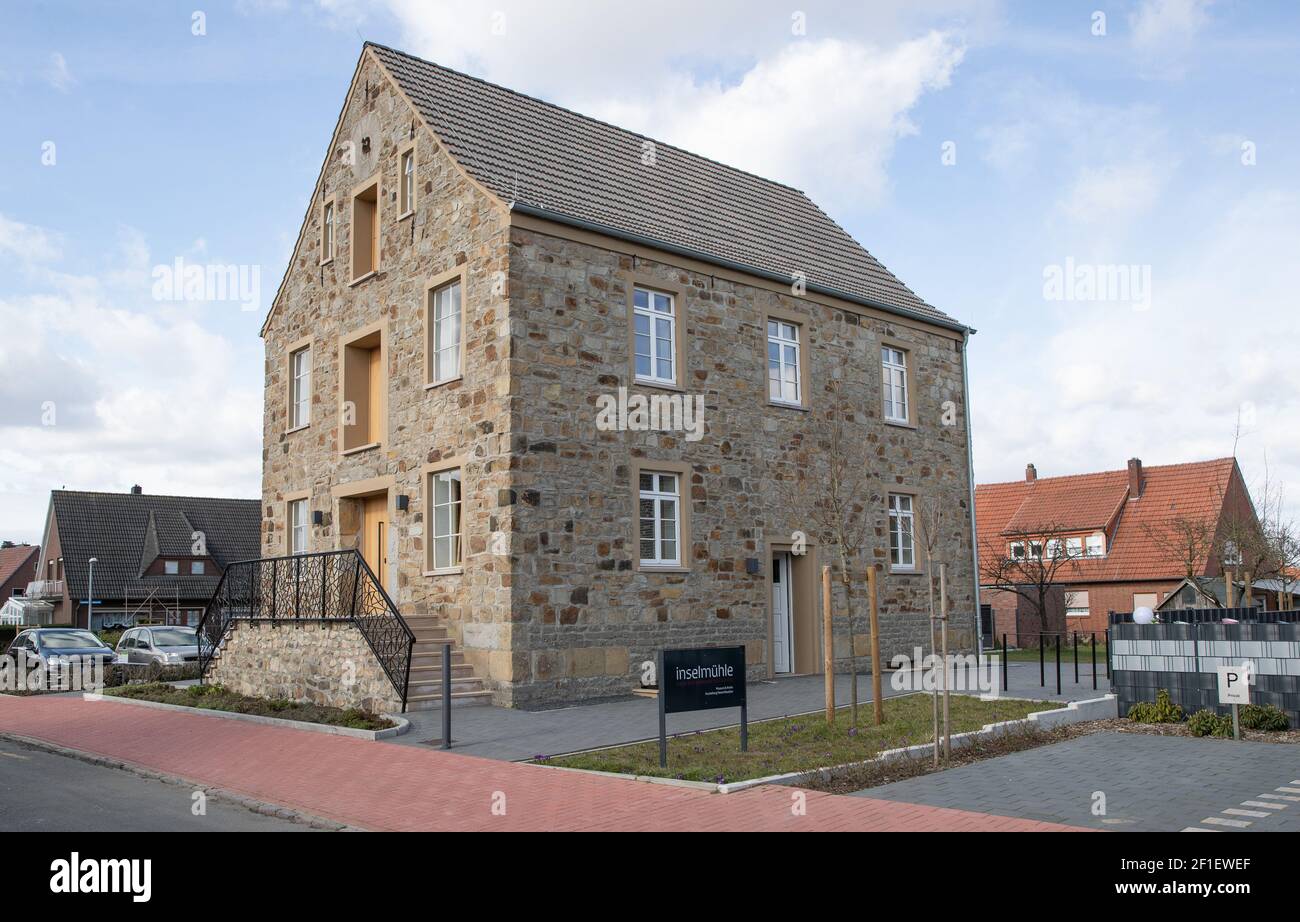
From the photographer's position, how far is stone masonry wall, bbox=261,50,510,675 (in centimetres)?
1619

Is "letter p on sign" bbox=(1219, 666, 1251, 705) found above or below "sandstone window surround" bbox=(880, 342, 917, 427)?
below

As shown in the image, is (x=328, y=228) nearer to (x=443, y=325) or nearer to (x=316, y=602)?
(x=443, y=325)

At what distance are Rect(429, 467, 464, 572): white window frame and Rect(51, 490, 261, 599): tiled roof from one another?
158 feet

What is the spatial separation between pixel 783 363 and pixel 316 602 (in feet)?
30.2

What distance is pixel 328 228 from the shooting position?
21.6 m

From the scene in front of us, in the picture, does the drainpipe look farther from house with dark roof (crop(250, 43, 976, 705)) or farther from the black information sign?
the black information sign

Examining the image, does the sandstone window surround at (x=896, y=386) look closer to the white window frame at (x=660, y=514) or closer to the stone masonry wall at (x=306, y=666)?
the white window frame at (x=660, y=514)

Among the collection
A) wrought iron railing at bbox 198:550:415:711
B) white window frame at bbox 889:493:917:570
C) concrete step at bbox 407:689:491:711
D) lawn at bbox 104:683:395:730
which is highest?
white window frame at bbox 889:493:917:570

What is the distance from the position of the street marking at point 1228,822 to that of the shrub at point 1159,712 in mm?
5435

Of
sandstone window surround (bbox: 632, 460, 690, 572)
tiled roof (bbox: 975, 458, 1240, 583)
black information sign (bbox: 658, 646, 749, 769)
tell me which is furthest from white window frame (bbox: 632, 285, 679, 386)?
tiled roof (bbox: 975, 458, 1240, 583)
